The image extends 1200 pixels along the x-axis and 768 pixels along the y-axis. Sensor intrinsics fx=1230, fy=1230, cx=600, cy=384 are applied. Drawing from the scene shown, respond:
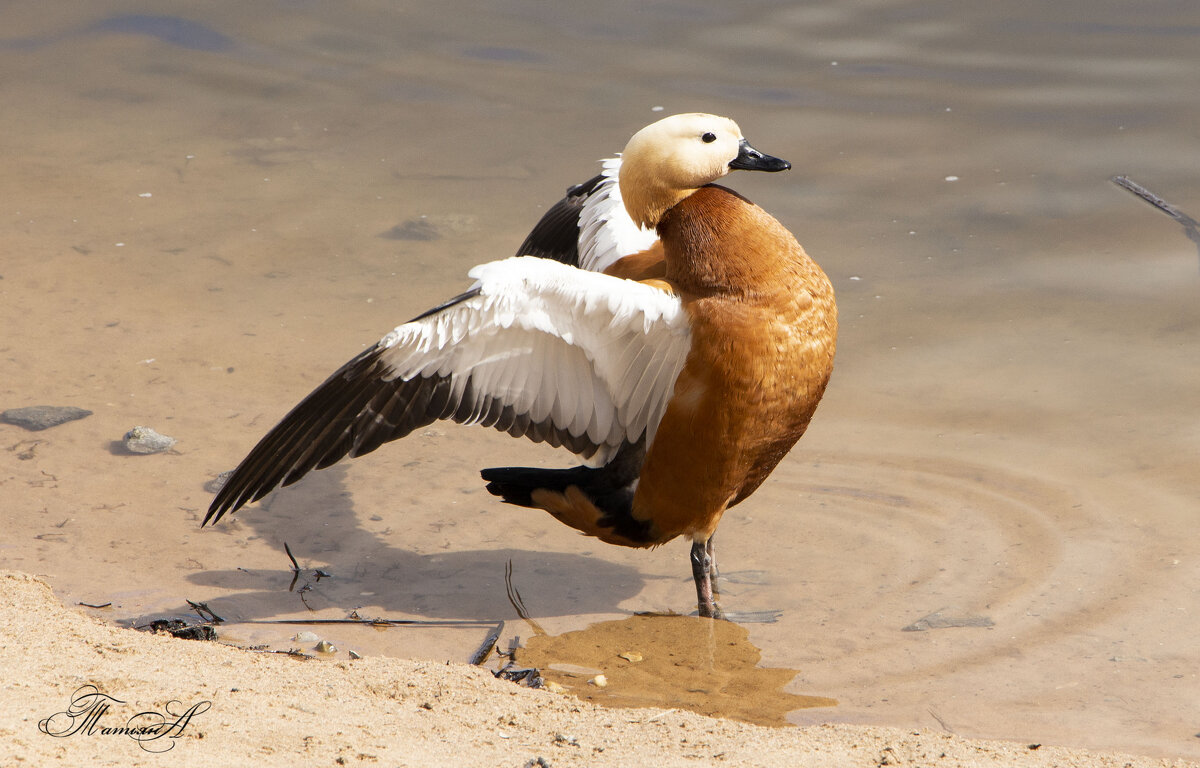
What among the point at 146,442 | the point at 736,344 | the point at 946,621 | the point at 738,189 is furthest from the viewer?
the point at 738,189

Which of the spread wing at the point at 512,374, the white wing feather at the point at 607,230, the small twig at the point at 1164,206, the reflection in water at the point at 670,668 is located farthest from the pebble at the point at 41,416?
the small twig at the point at 1164,206

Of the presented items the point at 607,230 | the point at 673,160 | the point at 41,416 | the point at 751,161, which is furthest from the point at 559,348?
the point at 41,416

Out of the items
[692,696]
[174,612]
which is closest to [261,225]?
[174,612]

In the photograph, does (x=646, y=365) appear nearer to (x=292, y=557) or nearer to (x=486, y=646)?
(x=486, y=646)

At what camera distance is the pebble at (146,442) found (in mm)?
5219

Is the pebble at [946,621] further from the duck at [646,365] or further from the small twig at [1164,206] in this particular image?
the small twig at [1164,206]

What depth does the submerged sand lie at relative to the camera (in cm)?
286

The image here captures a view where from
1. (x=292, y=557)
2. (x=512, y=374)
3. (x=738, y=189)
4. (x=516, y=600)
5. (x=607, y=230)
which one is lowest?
(x=516, y=600)

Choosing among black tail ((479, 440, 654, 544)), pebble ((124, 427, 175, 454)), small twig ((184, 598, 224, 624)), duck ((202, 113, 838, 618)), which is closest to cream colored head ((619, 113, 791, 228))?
duck ((202, 113, 838, 618))

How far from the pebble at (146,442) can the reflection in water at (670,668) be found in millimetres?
2036

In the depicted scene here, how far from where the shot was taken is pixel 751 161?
4105mm

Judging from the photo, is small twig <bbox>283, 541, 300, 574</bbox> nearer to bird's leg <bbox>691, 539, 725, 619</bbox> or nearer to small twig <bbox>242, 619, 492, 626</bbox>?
small twig <bbox>242, 619, 492, 626</bbox>

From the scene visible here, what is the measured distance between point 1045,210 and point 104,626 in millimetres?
5601

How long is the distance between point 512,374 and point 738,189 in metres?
3.89
